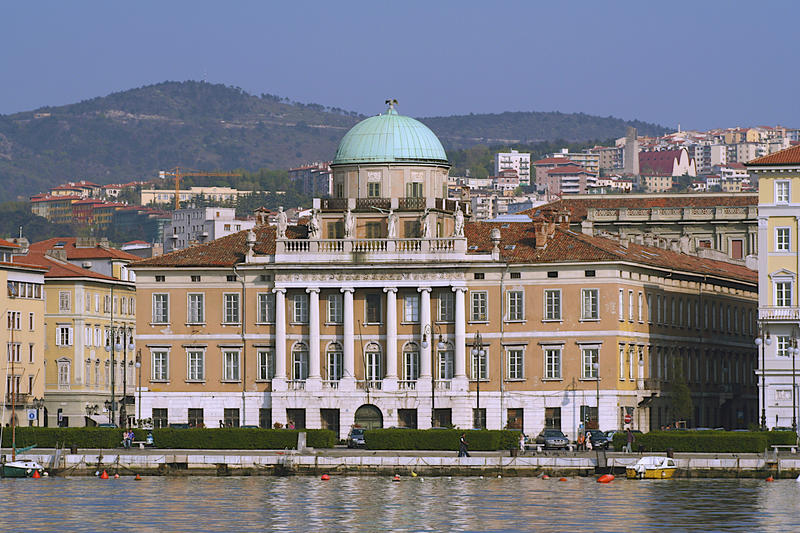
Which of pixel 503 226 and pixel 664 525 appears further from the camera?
pixel 503 226

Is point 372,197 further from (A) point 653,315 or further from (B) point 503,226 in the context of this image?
(A) point 653,315

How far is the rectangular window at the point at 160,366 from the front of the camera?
4727 inches

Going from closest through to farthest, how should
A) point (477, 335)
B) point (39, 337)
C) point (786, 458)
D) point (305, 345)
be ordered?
point (786, 458) → point (477, 335) → point (305, 345) → point (39, 337)

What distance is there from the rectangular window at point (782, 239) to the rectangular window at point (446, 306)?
736 inches

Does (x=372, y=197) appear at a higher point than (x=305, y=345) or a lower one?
higher

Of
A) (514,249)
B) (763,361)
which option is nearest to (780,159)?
(763,361)

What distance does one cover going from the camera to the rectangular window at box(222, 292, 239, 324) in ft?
393

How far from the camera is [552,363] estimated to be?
379 ft

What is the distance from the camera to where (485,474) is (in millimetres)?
92625

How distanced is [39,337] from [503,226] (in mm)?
36935

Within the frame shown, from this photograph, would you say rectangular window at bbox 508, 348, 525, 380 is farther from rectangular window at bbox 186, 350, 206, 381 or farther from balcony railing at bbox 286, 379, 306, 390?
rectangular window at bbox 186, 350, 206, 381

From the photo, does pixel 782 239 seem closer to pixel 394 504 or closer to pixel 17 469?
pixel 394 504

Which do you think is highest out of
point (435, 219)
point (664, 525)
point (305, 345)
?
point (435, 219)

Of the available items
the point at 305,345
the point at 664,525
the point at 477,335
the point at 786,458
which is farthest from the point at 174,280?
the point at 664,525
